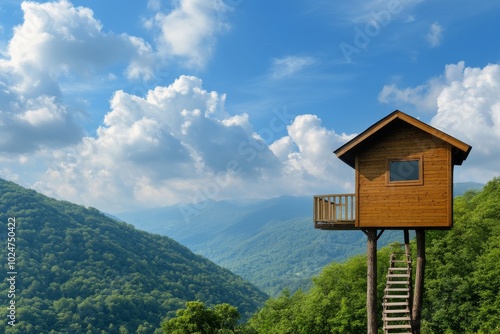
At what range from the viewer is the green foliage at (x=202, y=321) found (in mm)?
40562

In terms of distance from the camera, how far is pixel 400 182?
65.5ft

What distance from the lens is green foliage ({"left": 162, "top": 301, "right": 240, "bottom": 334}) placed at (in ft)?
133

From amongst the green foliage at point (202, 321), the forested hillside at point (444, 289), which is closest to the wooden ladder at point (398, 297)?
the forested hillside at point (444, 289)

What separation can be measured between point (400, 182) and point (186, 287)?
162703mm

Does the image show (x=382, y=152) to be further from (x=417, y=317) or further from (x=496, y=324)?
(x=496, y=324)

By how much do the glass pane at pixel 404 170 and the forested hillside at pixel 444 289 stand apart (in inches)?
827

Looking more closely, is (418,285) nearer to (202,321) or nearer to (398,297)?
(398,297)

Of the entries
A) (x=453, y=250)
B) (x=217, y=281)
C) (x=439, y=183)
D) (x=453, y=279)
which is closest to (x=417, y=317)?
(x=439, y=183)

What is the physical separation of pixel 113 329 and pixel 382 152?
120209mm

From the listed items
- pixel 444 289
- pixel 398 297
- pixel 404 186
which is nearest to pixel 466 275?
pixel 444 289

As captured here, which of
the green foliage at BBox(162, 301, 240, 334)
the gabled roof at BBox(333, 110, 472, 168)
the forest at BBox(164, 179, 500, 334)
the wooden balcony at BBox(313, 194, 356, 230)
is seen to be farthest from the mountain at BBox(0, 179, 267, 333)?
the gabled roof at BBox(333, 110, 472, 168)

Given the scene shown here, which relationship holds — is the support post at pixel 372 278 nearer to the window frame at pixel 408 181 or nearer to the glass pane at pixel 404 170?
the window frame at pixel 408 181

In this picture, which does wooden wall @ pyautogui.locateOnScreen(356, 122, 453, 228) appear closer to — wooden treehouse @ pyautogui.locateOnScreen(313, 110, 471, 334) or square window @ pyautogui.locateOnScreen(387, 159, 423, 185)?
wooden treehouse @ pyautogui.locateOnScreen(313, 110, 471, 334)

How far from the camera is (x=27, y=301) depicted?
11775 cm
